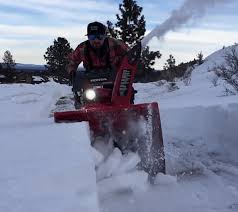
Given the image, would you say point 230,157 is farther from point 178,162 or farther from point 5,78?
point 5,78

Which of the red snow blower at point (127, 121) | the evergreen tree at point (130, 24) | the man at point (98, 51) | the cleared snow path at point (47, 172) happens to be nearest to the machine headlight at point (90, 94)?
the red snow blower at point (127, 121)

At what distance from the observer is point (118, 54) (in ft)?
23.7

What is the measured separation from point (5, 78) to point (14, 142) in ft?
123

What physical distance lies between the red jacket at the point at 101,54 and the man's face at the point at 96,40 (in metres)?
0.06

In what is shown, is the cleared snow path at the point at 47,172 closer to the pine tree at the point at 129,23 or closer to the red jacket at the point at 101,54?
the red jacket at the point at 101,54

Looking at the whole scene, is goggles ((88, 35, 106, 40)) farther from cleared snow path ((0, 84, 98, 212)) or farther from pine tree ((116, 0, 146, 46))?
pine tree ((116, 0, 146, 46))

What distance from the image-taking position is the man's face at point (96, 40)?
23.1 feet

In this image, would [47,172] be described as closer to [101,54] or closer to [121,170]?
[121,170]

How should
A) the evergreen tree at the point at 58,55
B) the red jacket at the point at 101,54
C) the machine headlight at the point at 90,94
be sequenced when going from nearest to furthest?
the machine headlight at the point at 90,94 → the red jacket at the point at 101,54 → the evergreen tree at the point at 58,55

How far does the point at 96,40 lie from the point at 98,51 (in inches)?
8.0

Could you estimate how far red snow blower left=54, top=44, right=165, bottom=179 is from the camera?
5.47 meters

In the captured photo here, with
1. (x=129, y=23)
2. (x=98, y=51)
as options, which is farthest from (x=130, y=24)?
(x=98, y=51)

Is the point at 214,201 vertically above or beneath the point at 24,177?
beneath

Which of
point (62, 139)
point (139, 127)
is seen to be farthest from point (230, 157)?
point (62, 139)
